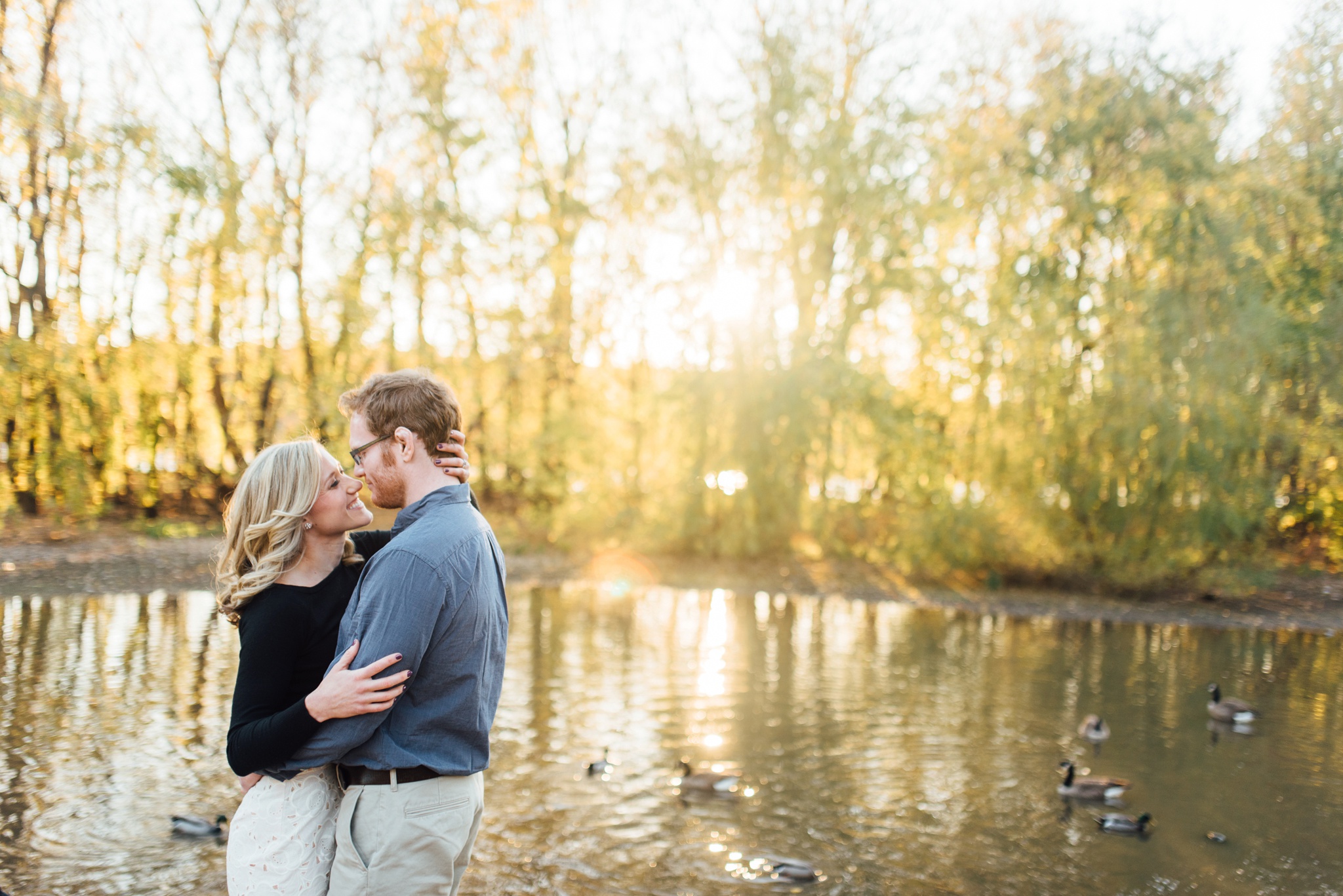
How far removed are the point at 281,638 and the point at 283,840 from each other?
0.50 m

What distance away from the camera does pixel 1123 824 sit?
7320 millimetres

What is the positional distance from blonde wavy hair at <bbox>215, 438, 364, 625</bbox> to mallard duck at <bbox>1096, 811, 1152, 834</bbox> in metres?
6.80

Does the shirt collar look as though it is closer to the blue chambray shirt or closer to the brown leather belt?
the blue chambray shirt

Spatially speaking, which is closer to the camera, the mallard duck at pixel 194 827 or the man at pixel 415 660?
the man at pixel 415 660

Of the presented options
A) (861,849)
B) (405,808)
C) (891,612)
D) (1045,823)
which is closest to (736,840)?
(861,849)

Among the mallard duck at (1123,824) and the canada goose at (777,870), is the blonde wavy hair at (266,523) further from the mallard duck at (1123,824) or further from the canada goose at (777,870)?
the mallard duck at (1123,824)

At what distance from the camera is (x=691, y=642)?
535 inches

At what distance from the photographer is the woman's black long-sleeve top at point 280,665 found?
2303 millimetres

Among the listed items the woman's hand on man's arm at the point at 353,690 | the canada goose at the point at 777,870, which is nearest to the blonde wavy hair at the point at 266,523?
the woman's hand on man's arm at the point at 353,690

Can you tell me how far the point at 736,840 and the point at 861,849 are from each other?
A: 83 centimetres

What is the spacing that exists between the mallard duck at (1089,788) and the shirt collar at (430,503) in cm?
695

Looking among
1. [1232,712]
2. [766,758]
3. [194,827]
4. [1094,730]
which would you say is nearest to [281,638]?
[194,827]

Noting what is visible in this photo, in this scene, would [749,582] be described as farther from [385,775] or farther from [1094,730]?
[385,775]

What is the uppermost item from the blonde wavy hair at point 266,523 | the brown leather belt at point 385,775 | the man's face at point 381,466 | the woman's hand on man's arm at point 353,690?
the man's face at point 381,466
